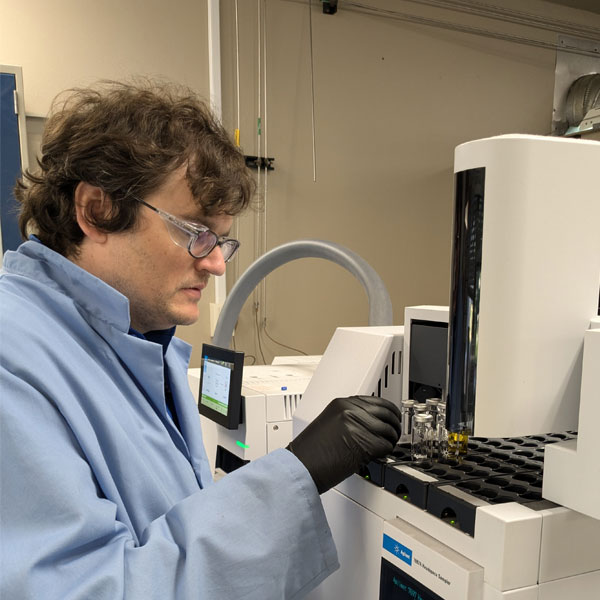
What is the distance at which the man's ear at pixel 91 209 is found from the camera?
2.33 ft

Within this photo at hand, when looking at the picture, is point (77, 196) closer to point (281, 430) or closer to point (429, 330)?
point (429, 330)

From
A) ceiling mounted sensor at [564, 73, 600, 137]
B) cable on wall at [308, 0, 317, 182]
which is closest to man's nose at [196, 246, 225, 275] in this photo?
cable on wall at [308, 0, 317, 182]

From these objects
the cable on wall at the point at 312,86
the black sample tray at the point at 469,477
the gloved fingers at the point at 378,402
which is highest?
the cable on wall at the point at 312,86

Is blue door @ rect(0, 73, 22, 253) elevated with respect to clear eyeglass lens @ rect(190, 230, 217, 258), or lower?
elevated

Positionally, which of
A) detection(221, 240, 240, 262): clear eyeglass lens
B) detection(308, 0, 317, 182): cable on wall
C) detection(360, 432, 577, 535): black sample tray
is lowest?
detection(360, 432, 577, 535): black sample tray

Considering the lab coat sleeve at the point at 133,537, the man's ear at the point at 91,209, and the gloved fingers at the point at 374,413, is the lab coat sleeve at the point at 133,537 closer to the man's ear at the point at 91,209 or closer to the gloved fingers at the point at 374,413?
the gloved fingers at the point at 374,413

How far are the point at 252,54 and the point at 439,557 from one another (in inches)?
99.2

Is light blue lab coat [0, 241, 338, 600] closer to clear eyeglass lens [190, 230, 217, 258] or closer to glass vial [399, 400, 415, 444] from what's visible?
clear eyeglass lens [190, 230, 217, 258]

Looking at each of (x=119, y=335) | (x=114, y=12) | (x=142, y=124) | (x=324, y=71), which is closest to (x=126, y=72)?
(x=114, y=12)

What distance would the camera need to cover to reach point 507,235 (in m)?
0.51

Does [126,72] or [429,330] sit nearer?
[429,330]

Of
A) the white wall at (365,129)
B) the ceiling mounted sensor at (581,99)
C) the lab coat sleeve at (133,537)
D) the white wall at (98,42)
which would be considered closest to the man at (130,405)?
the lab coat sleeve at (133,537)

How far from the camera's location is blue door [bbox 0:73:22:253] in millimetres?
2051

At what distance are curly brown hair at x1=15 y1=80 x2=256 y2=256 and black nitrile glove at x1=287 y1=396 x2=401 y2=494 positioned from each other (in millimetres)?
352
